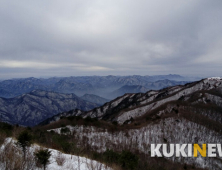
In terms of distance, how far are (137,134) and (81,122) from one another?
20134 mm

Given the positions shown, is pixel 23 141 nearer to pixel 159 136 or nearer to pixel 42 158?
pixel 42 158

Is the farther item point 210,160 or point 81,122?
point 81,122

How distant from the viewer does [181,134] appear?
48.3 meters

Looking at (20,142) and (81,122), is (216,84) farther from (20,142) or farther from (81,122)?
(20,142)

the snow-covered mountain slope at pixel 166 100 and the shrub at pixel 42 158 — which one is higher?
the shrub at pixel 42 158

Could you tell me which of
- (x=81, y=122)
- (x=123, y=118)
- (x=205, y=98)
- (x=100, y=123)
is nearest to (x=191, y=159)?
(x=100, y=123)

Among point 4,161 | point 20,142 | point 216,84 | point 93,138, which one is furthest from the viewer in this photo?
point 216,84
